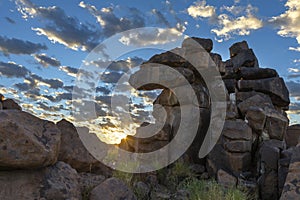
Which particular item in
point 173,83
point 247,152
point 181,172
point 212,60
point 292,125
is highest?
point 212,60

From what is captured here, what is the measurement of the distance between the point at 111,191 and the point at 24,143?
2.16 m

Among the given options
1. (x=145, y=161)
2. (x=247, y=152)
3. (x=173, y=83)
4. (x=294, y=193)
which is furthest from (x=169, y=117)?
(x=294, y=193)

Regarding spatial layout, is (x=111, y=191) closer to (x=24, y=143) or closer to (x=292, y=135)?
(x=24, y=143)

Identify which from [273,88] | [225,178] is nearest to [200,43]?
[273,88]

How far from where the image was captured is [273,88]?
805 inches

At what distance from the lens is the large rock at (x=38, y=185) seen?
19.4 feet

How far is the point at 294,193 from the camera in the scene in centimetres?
737

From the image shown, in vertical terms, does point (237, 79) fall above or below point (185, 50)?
below

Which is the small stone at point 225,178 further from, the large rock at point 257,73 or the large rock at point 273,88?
the large rock at point 257,73

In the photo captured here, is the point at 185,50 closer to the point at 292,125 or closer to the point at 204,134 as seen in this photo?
the point at 204,134

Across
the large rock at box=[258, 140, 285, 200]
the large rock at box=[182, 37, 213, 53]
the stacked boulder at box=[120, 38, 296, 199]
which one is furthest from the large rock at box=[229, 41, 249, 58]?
the large rock at box=[258, 140, 285, 200]

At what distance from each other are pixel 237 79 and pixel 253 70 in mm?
1346

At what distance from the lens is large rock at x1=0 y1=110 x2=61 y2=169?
5.68 meters

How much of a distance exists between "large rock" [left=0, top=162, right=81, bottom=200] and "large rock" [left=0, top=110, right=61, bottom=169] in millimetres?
203
